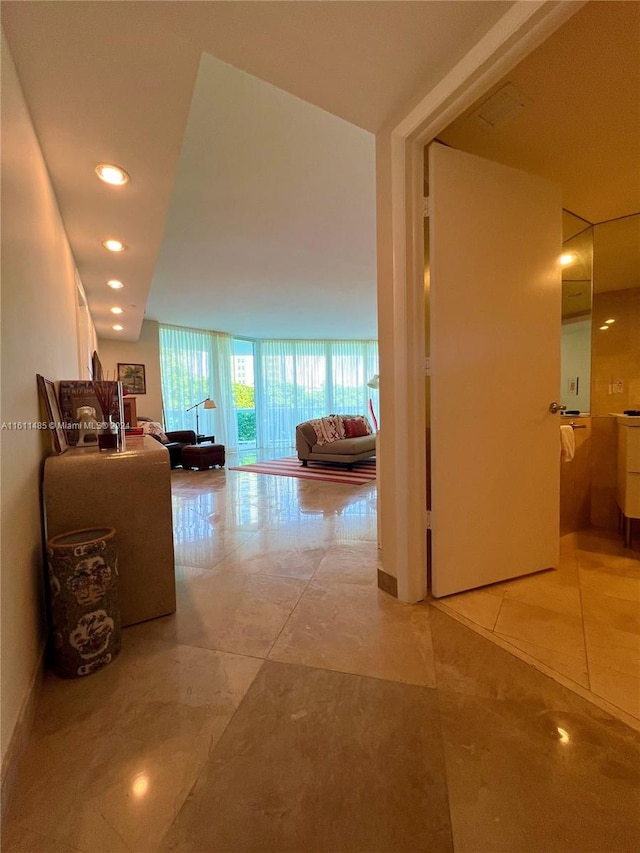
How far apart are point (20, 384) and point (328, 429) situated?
4.82 metres

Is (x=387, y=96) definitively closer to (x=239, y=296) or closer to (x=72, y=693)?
(x=72, y=693)

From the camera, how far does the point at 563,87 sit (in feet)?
4.92

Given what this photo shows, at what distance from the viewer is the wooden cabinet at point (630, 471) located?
216 centimetres

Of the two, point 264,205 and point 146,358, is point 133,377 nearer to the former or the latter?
point 146,358

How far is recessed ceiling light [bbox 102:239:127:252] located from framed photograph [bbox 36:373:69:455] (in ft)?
4.91

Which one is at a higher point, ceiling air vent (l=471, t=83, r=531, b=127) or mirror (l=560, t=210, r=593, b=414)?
ceiling air vent (l=471, t=83, r=531, b=127)

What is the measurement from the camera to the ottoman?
5473 mm

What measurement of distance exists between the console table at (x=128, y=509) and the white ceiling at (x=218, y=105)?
1393 mm

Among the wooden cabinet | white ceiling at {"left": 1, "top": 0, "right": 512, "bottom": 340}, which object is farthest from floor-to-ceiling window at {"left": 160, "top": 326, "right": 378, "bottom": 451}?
the wooden cabinet

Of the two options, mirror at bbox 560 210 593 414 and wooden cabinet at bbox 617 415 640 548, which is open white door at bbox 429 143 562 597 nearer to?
wooden cabinet at bbox 617 415 640 548

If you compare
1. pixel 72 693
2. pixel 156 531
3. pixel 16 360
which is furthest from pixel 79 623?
pixel 16 360

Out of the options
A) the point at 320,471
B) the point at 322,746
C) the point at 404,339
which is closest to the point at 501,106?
the point at 404,339

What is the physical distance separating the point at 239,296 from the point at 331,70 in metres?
4.03

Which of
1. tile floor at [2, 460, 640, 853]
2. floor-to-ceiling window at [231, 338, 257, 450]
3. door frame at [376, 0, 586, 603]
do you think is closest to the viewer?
tile floor at [2, 460, 640, 853]
